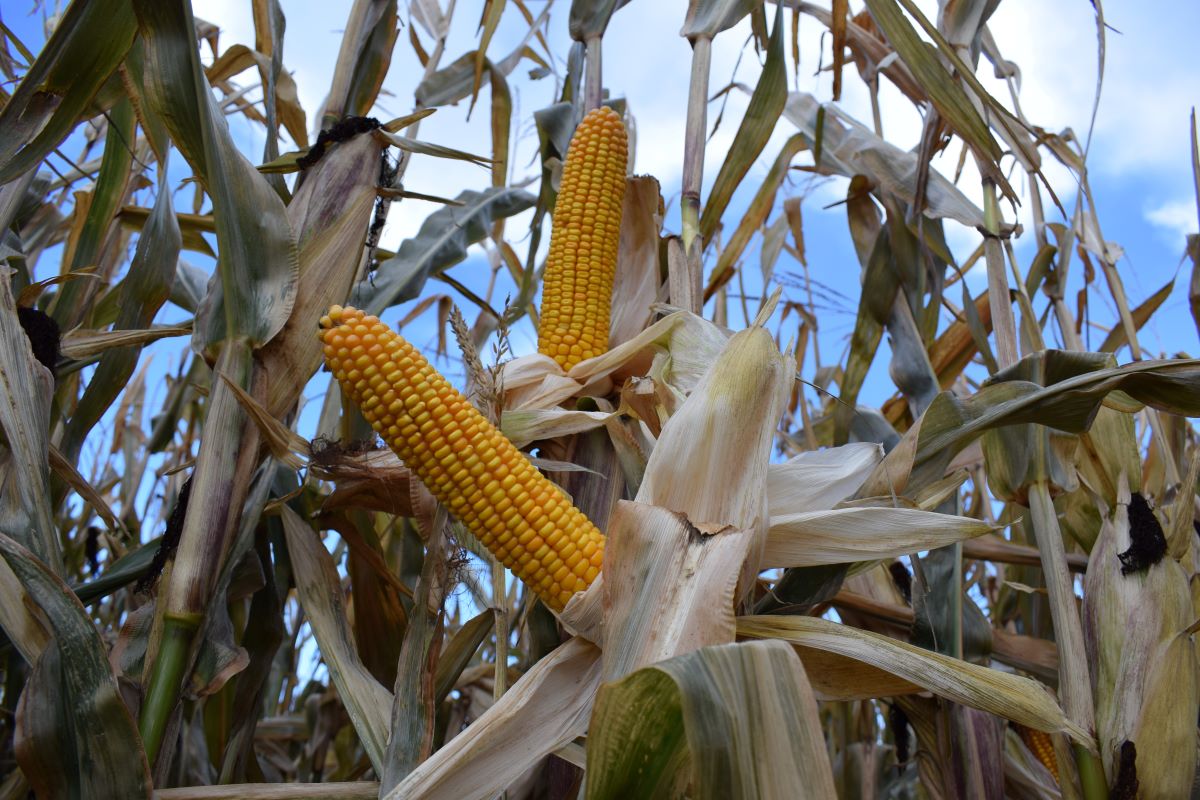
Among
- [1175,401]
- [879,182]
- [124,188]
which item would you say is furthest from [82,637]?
[879,182]

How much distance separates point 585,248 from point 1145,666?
1637 millimetres

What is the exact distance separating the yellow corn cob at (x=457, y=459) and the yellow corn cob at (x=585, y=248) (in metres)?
0.77

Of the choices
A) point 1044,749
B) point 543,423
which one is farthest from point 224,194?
point 1044,749

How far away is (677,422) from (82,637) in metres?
1.06

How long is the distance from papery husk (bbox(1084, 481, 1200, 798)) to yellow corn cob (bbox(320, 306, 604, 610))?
1.19 m

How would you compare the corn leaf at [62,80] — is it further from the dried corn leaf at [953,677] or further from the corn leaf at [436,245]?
the dried corn leaf at [953,677]

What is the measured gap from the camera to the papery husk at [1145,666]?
175cm

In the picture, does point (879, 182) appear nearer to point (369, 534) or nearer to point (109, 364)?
point (369, 534)

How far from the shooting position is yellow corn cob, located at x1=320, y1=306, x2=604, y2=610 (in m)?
1.50

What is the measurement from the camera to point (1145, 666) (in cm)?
184

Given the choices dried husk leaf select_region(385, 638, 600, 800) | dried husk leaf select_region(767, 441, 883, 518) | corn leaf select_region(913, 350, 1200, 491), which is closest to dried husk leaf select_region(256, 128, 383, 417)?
dried husk leaf select_region(385, 638, 600, 800)

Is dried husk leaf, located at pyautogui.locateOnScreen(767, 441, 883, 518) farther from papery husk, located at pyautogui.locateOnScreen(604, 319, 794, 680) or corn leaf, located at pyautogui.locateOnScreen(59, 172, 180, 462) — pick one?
corn leaf, located at pyautogui.locateOnScreen(59, 172, 180, 462)

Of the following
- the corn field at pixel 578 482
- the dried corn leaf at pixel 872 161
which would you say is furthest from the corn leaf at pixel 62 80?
the dried corn leaf at pixel 872 161

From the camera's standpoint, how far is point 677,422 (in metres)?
1.47
